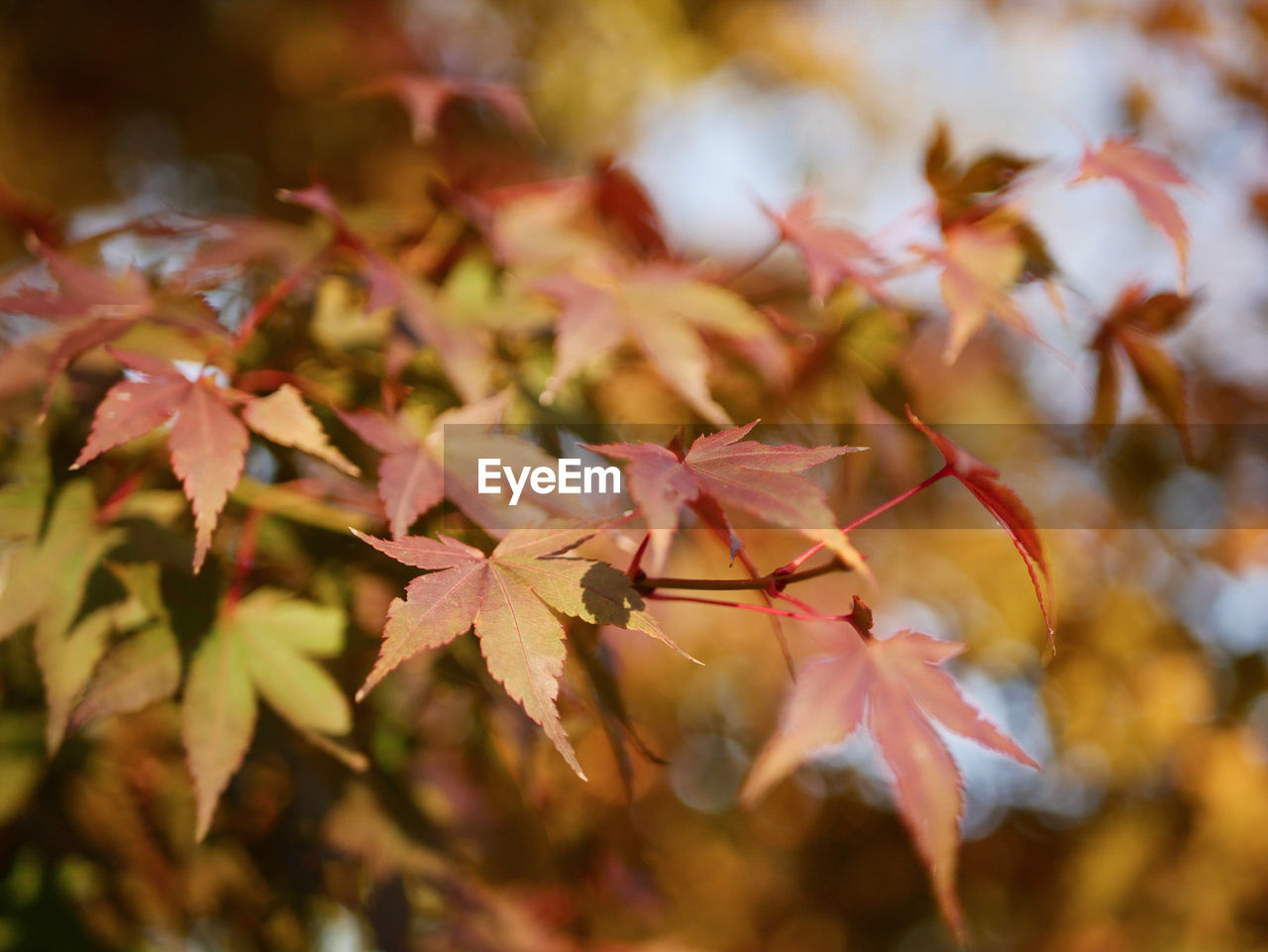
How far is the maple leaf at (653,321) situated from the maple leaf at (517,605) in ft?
0.54

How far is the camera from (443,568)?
16.8 inches

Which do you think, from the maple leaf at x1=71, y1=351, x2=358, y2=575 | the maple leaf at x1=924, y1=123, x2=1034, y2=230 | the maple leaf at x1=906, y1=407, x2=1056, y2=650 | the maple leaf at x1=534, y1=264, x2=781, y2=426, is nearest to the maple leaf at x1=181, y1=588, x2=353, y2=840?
the maple leaf at x1=71, y1=351, x2=358, y2=575

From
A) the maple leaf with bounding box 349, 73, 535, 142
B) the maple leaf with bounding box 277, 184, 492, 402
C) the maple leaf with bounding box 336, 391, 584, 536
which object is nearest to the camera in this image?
the maple leaf with bounding box 336, 391, 584, 536

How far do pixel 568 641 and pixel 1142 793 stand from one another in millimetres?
1235

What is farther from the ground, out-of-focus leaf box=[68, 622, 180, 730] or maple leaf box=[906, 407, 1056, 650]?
maple leaf box=[906, 407, 1056, 650]

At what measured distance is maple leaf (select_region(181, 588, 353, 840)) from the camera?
1.71 ft

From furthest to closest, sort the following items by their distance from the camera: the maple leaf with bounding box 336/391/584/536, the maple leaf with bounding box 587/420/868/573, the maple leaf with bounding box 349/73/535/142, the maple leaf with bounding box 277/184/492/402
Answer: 1. the maple leaf with bounding box 349/73/535/142
2. the maple leaf with bounding box 277/184/492/402
3. the maple leaf with bounding box 336/391/584/536
4. the maple leaf with bounding box 587/420/868/573

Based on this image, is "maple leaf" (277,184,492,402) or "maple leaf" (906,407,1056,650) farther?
"maple leaf" (277,184,492,402)

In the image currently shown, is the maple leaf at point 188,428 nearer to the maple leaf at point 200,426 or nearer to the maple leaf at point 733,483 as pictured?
the maple leaf at point 200,426

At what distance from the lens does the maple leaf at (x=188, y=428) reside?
1.47 feet

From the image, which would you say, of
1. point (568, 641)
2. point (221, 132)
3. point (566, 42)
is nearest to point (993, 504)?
point (568, 641)

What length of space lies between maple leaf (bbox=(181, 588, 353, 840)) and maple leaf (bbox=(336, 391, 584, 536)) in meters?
0.14

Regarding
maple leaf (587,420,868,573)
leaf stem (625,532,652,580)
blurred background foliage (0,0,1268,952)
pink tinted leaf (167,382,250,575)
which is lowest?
blurred background foliage (0,0,1268,952)

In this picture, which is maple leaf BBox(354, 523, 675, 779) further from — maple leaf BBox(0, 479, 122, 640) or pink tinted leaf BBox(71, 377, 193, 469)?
maple leaf BBox(0, 479, 122, 640)
